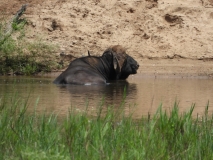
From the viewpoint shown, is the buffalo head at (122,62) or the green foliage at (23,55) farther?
the green foliage at (23,55)

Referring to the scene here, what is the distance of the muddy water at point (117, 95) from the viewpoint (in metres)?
9.32

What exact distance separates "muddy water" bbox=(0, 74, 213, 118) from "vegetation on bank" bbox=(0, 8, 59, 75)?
3.02m

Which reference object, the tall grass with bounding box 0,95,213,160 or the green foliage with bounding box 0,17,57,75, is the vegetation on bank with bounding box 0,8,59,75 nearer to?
the green foliage with bounding box 0,17,57,75

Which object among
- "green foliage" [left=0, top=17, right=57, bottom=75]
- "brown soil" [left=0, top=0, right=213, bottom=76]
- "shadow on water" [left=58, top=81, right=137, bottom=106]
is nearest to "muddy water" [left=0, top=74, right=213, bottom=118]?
"shadow on water" [left=58, top=81, right=137, bottom=106]

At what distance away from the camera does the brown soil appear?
19.2 metres

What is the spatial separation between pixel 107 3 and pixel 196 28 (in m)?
2.97

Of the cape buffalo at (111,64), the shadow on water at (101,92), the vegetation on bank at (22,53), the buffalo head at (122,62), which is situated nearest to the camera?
the shadow on water at (101,92)

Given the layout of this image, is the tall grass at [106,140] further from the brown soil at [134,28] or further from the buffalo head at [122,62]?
the brown soil at [134,28]

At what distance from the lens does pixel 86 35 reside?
65.3 ft

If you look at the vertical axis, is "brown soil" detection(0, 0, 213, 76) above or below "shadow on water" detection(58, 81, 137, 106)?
above

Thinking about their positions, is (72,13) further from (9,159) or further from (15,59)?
(9,159)

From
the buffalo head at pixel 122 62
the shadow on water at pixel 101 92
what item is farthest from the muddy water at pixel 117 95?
the buffalo head at pixel 122 62

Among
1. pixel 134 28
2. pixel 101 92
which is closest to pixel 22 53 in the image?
pixel 134 28

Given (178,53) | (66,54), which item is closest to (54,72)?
(66,54)
